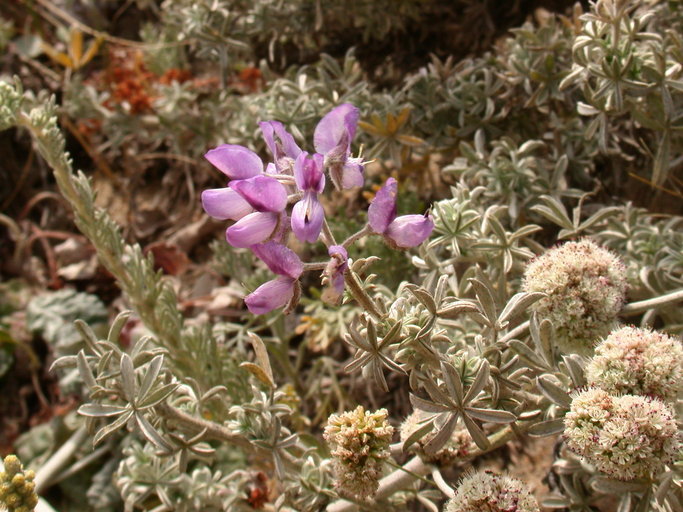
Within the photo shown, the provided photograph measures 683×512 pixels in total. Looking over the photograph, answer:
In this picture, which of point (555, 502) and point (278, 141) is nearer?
point (278, 141)

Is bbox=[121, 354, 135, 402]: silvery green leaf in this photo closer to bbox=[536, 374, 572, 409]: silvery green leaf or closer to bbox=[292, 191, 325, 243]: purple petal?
bbox=[292, 191, 325, 243]: purple petal

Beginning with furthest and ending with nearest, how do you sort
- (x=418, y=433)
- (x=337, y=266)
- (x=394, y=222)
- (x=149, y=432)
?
(x=149, y=432) → (x=418, y=433) → (x=394, y=222) → (x=337, y=266)

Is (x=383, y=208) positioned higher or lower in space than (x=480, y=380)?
higher

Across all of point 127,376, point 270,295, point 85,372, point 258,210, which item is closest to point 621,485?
point 270,295

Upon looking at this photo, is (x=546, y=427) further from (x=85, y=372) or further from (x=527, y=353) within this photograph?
(x=85, y=372)

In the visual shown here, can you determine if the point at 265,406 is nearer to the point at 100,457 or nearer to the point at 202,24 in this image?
the point at 100,457

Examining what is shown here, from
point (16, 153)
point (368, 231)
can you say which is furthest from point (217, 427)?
point (16, 153)

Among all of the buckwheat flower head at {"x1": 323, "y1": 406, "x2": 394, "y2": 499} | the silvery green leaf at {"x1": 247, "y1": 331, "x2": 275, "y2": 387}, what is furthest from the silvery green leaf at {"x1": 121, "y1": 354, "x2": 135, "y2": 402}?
the buckwheat flower head at {"x1": 323, "y1": 406, "x2": 394, "y2": 499}
